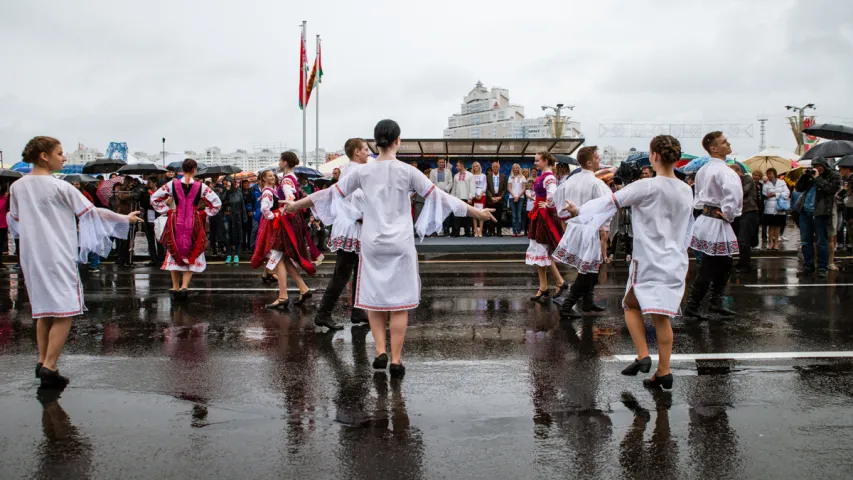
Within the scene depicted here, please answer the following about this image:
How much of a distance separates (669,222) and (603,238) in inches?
319

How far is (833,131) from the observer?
488 inches

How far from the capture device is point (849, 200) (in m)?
13.5

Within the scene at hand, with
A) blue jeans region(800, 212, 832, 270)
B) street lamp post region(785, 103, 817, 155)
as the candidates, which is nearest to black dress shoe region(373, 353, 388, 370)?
blue jeans region(800, 212, 832, 270)

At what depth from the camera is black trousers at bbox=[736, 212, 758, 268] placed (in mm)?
12117

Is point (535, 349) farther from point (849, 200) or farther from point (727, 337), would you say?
point (849, 200)

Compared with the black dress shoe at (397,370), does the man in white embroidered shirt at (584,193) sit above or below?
above

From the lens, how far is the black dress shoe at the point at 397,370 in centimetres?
544

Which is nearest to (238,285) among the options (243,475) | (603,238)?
(603,238)

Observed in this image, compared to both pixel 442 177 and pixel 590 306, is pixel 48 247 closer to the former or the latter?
pixel 590 306

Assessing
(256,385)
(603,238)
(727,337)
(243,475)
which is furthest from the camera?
(603,238)

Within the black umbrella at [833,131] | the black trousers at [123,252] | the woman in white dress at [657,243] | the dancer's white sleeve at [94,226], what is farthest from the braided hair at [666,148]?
the black trousers at [123,252]

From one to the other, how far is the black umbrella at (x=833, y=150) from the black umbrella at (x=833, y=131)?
54cm

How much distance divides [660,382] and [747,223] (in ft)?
27.1

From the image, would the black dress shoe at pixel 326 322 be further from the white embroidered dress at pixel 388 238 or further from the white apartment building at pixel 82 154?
the white apartment building at pixel 82 154
